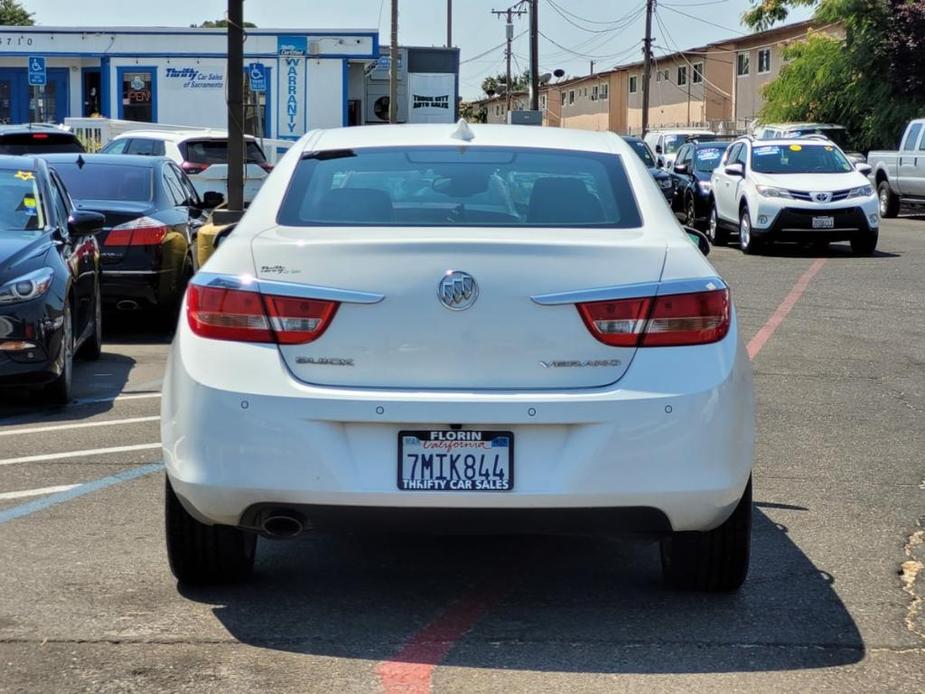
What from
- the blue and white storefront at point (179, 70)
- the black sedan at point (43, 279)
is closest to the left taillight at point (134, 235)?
the black sedan at point (43, 279)

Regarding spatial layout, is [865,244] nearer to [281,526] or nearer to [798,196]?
[798,196]

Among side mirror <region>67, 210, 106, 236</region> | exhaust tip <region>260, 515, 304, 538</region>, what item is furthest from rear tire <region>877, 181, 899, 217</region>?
exhaust tip <region>260, 515, 304, 538</region>

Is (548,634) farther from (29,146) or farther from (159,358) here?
(29,146)

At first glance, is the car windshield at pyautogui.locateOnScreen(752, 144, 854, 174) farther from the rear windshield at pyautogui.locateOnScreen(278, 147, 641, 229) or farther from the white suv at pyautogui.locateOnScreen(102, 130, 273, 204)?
the rear windshield at pyautogui.locateOnScreen(278, 147, 641, 229)

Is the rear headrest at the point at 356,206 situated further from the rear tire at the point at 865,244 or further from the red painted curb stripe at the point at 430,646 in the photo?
the rear tire at the point at 865,244

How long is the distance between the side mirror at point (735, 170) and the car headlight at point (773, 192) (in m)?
0.99

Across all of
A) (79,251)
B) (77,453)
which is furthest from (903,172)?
(77,453)

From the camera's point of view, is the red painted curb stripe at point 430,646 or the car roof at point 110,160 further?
the car roof at point 110,160

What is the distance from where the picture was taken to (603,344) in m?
4.65

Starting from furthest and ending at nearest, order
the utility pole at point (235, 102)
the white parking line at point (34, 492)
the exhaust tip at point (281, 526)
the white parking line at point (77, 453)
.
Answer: the utility pole at point (235, 102) < the white parking line at point (77, 453) < the white parking line at point (34, 492) < the exhaust tip at point (281, 526)

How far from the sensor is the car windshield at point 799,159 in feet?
72.1

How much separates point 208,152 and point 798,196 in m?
8.60

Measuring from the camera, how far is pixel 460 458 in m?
4.61

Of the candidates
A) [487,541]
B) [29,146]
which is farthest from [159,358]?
[29,146]
